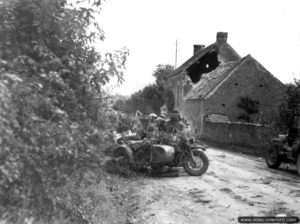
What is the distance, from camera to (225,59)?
4175cm

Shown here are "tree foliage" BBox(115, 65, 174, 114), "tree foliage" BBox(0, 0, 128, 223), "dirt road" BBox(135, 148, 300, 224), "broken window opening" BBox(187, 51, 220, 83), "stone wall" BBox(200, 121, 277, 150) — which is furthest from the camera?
"tree foliage" BBox(115, 65, 174, 114)

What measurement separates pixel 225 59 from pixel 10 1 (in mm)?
38489

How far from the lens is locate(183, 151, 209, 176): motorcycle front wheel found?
37.6 ft

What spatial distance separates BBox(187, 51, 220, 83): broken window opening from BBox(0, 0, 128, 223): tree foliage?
125 feet

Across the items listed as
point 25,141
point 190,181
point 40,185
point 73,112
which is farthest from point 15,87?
point 190,181

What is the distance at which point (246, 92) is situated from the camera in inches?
1196

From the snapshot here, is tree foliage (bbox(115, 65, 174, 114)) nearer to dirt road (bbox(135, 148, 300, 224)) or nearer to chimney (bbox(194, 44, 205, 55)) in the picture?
chimney (bbox(194, 44, 205, 55))

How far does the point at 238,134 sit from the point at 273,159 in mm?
8903

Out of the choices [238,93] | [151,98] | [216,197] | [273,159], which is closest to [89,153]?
[216,197]

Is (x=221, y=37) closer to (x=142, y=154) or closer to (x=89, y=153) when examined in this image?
(x=142, y=154)

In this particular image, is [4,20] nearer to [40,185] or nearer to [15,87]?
[15,87]

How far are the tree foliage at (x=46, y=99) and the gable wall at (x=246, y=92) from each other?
82.1 ft

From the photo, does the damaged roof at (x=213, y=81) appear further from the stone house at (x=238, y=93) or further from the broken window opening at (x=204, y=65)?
the broken window opening at (x=204, y=65)

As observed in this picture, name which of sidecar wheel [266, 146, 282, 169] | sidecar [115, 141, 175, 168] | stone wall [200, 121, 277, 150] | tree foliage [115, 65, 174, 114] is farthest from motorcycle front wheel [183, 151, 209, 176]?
tree foliage [115, 65, 174, 114]
